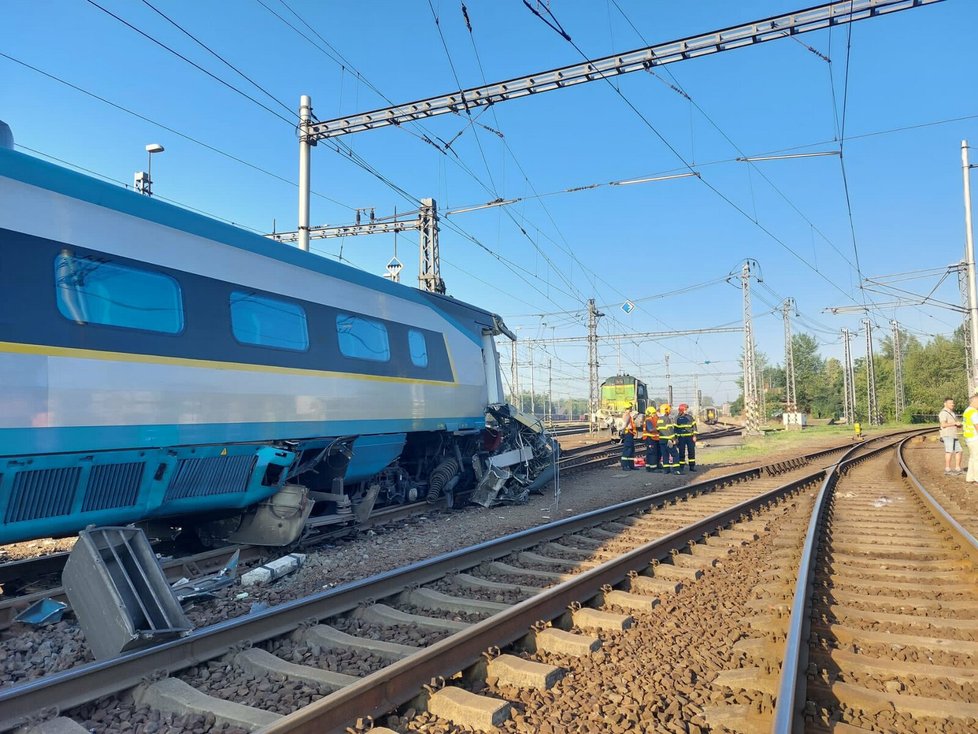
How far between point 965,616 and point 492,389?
8275mm

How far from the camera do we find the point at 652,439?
17.1 m

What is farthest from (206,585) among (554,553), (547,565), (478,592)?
(554,553)

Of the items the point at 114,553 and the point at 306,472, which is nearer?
the point at 114,553

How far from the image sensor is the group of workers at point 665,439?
54.4ft

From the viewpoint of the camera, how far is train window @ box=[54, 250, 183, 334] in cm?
525

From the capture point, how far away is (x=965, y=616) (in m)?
4.90

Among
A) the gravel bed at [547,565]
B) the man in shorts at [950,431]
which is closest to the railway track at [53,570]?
the gravel bed at [547,565]

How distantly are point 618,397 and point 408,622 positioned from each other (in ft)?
116

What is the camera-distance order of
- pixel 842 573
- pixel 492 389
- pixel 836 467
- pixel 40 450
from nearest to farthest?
pixel 40 450 → pixel 842 573 → pixel 492 389 → pixel 836 467

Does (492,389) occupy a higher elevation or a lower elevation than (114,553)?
higher

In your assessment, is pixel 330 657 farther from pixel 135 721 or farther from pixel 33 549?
pixel 33 549

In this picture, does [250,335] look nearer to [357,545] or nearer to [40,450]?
[40,450]

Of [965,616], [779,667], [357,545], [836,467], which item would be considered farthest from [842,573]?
[836,467]

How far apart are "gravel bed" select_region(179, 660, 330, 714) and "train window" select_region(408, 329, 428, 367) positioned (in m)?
6.04
